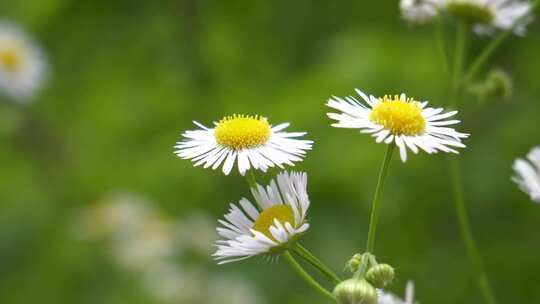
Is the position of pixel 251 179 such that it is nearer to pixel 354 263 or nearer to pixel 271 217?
pixel 271 217

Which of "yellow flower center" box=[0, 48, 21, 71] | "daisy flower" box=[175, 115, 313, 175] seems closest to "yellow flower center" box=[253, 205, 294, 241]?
"daisy flower" box=[175, 115, 313, 175]

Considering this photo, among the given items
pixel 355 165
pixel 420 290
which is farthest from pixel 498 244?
pixel 355 165

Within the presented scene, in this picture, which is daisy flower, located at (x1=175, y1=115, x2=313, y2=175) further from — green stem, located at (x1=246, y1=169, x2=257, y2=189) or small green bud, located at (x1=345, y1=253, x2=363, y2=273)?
small green bud, located at (x1=345, y1=253, x2=363, y2=273)

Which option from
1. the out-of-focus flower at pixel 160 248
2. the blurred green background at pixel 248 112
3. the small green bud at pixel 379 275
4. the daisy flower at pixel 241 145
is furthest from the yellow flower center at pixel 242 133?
the out-of-focus flower at pixel 160 248

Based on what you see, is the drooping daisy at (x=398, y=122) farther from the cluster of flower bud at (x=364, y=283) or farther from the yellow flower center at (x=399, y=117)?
the cluster of flower bud at (x=364, y=283)

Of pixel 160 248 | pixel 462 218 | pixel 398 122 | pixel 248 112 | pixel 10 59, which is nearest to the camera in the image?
pixel 398 122

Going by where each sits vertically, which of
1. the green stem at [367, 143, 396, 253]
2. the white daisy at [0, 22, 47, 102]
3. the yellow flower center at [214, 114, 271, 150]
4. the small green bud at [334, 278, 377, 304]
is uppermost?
the white daisy at [0, 22, 47, 102]

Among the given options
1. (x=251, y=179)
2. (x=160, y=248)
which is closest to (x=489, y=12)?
(x=251, y=179)
